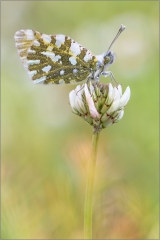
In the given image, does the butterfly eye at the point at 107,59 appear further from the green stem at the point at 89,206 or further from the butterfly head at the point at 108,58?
the green stem at the point at 89,206

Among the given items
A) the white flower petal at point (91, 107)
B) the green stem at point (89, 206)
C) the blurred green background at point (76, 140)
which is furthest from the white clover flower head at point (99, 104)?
the blurred green background at point (76, 140)

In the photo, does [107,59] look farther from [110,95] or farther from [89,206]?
[89,206]

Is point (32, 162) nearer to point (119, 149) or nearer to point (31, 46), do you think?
point (119, 149)

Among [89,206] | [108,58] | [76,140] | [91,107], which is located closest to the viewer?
[89,206]

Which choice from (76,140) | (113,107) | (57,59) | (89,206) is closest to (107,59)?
(57,59)

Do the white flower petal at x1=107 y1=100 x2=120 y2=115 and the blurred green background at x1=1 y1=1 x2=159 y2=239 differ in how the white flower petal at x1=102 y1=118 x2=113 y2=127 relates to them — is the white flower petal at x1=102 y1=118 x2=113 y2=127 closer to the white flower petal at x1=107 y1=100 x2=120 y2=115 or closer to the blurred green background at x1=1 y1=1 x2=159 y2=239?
the white flower petal at x1=107 y1=100 x2=120 y2=115

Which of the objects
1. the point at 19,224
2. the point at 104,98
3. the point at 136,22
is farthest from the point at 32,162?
the point at 136,22
